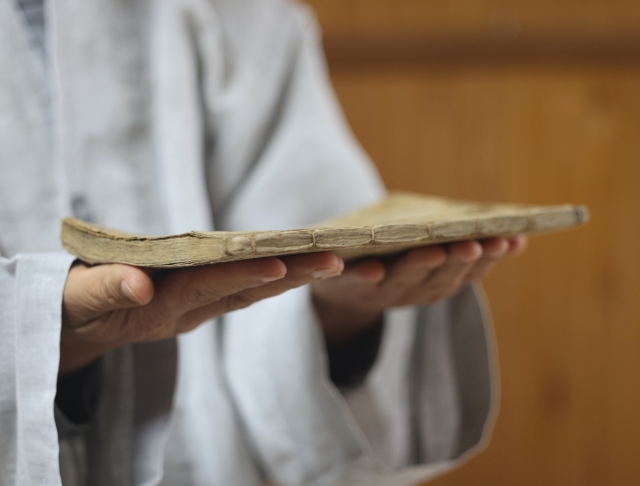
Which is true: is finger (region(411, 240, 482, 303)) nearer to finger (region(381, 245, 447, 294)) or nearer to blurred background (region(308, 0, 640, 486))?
finger (region(381, 245, 447, 294))

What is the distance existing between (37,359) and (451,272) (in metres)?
0.25

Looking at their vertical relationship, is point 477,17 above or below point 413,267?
above

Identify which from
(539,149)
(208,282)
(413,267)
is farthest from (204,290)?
(539,149)

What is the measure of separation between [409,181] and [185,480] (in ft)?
2.05

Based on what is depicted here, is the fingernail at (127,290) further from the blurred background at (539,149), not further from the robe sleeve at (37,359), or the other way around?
the blurred background at (539,149)

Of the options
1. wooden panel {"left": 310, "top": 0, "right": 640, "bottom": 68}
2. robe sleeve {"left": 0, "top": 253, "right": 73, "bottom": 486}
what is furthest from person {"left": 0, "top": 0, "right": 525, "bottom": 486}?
wooden panel {"left": 310, "top": 0, "right": 640, "bottom": 68}

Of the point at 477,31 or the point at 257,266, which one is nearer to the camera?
the point at 257,266

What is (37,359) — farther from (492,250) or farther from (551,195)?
(551,195)

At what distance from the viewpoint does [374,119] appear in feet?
3.10

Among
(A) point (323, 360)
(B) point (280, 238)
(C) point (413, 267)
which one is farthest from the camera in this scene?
(A) point (323, 360)

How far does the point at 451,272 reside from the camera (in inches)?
14.9

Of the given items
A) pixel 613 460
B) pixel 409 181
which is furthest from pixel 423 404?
pixel 613 460

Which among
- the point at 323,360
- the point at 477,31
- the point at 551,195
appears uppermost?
the point at 477,31

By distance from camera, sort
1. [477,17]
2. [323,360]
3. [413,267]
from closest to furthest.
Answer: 1. [413,267]
2. [323,360]
3. [477,17]
